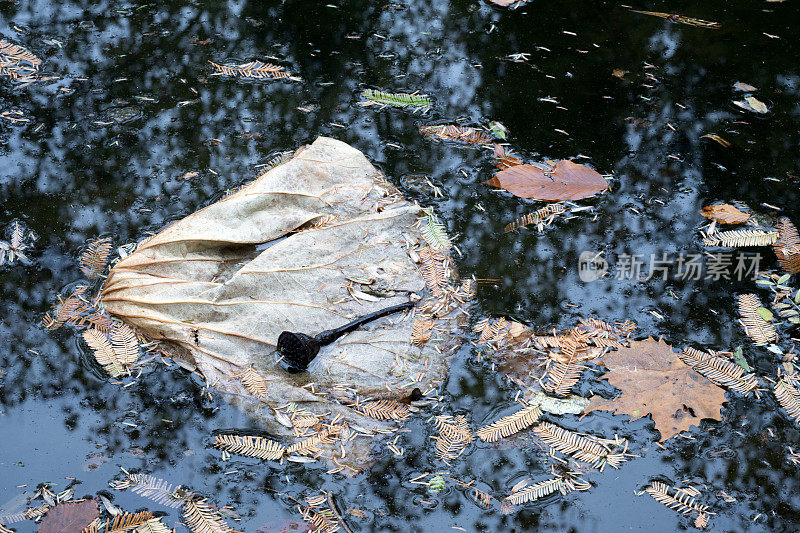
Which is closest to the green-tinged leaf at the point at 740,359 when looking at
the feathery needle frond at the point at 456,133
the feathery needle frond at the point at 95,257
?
the feathery needle frond at the point at 456,133

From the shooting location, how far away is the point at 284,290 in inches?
113

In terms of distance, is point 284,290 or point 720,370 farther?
point 284,290

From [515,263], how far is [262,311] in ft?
4.38

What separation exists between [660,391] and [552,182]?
1.47 m

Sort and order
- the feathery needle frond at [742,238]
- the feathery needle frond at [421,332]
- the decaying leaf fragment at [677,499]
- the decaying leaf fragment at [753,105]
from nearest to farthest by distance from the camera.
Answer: the decaying leaf fragment at [677,499] → the feathery needle frond at [421,332] → the feathery needle frond at [742,238] → the decaying leaf fragment at [753,105]

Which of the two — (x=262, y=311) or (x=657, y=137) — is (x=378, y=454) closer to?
(x=262, y=311)

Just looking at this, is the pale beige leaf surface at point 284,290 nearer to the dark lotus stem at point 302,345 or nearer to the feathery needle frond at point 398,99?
the dark lotus stem at point 302,345

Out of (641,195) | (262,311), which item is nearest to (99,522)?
(262,311)

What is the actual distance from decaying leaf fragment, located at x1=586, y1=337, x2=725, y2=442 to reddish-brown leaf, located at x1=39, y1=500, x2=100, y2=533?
2010 mm

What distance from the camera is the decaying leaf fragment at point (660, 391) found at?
8.51 feet

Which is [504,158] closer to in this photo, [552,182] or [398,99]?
[552,182]

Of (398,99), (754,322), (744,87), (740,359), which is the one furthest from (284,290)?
(744,87)

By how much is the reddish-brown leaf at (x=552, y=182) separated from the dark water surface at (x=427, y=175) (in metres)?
0.10

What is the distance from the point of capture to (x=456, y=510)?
2.31 meters
